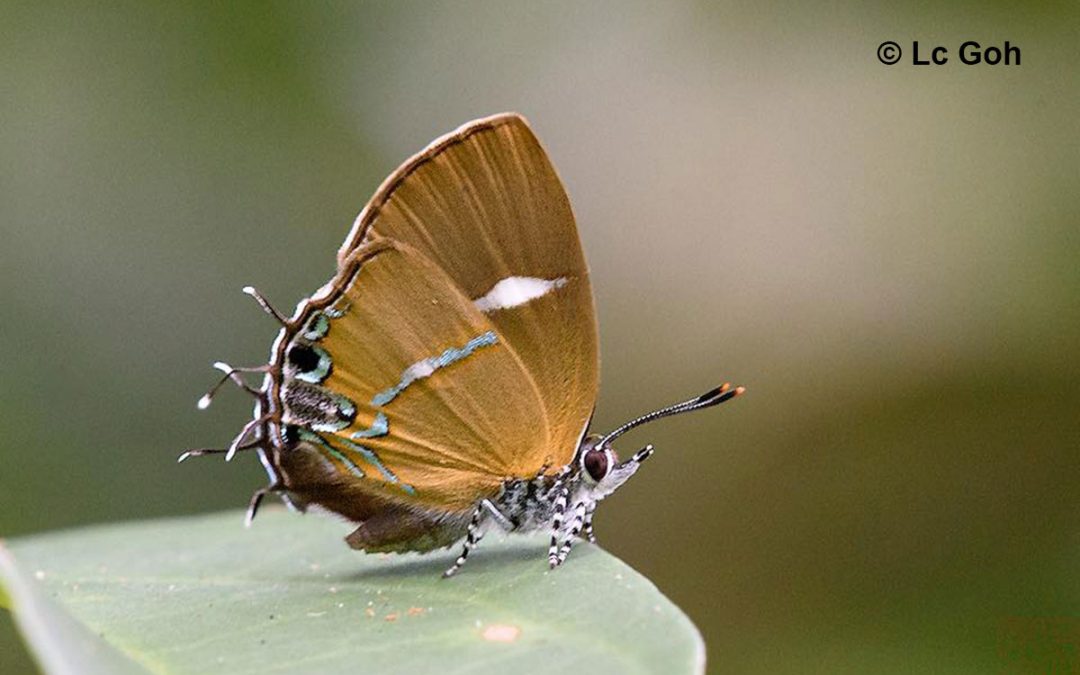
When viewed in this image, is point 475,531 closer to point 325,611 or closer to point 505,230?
point 505,230

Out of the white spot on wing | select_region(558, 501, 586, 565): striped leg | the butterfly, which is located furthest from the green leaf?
the white spot on wing

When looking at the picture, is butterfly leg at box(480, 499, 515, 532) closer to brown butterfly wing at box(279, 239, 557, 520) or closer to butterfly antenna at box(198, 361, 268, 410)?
brown butterfly wing at box(279, 239, 557, 520)

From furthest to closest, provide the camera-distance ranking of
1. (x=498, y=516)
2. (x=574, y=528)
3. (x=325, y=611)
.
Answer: (x=498, y=516) < (x=574, y=528) < (x=325, y=611)

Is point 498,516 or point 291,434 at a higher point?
point 291,434

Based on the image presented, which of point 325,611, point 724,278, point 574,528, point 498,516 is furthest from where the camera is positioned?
point 724,278

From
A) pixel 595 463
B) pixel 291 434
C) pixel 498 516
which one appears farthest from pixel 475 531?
pixel 291 434

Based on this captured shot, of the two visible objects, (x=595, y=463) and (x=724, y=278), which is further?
(x=724, y=278)

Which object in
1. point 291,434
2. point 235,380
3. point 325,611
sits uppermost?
point 235,380
